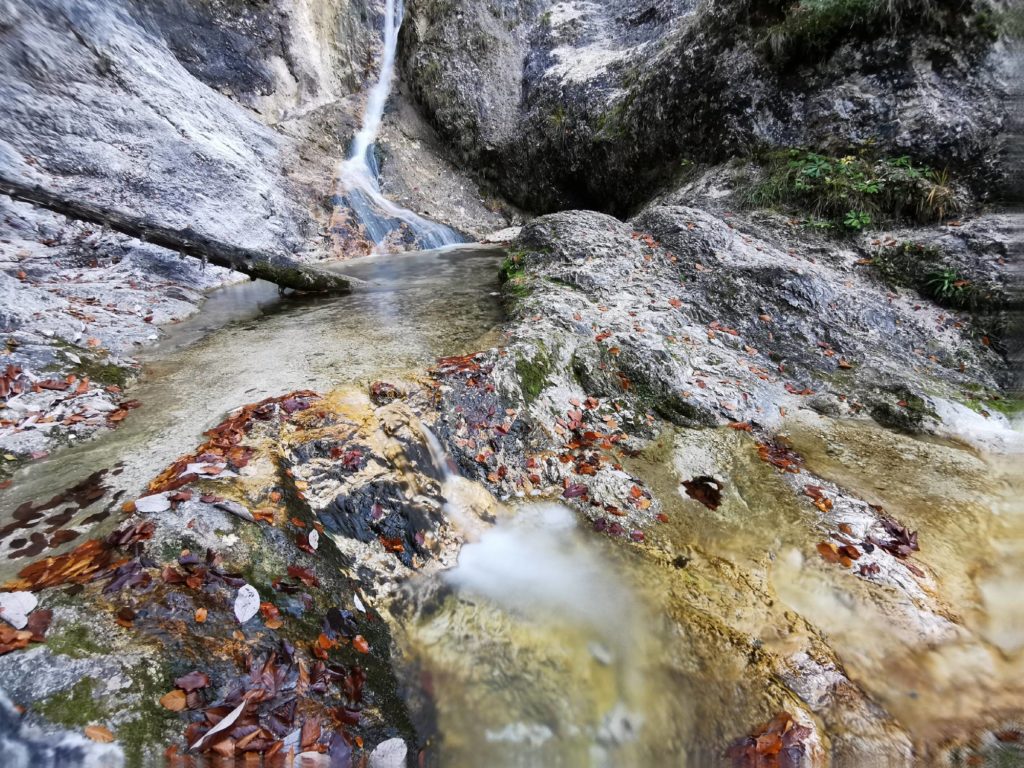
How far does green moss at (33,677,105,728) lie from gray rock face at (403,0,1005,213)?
1142 cm

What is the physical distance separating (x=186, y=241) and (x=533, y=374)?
20.5 ft

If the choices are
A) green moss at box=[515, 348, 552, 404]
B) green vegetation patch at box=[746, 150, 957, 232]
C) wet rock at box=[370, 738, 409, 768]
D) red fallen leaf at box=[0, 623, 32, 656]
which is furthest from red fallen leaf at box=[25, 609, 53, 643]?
green vegetation patch at box=[746, 150, 957, 232]

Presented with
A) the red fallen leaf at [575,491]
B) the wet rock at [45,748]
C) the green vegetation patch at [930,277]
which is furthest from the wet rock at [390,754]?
the green vegetation patch at [930,277]

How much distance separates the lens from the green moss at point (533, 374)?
4816 mm

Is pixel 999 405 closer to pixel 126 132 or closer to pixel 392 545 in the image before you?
pixel 392 545

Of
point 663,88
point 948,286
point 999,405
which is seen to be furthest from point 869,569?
point 663,88

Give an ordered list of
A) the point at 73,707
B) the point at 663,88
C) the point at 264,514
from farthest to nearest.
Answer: the point at 663,88 → the point at 264,514 → the point at 73,707

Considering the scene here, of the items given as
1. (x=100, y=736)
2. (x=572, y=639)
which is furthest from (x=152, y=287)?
(x=572, y=639)

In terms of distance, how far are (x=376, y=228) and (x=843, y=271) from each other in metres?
12.0

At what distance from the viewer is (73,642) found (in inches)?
76.9

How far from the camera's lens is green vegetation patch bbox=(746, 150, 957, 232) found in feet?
24.1

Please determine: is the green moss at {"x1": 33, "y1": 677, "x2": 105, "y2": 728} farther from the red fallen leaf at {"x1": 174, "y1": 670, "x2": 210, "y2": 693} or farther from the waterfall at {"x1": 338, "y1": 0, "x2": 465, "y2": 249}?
the waterfall at {"x1": 338, "y1": 0, "x2": 465, "y2": 249}

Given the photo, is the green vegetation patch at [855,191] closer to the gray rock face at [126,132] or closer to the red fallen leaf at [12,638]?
the red fallen leaf at [12,638]

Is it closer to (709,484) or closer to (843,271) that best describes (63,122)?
(709,484)
